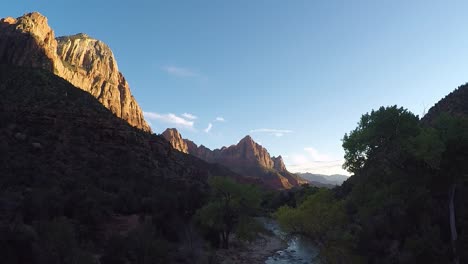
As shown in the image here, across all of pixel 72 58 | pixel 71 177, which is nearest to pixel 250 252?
pixel 71 177

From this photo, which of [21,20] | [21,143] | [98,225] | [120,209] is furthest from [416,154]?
[21,20]

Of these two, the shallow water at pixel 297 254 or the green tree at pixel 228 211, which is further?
the green tree at pixel 228 211

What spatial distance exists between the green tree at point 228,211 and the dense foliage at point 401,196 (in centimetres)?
678

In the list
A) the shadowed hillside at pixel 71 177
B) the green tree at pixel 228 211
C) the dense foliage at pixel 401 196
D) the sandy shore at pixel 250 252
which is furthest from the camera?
the green tree at pixel 228 211

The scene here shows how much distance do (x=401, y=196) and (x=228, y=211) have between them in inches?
607

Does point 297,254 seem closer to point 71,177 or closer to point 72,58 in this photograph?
point 71,177

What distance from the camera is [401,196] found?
23828 mm

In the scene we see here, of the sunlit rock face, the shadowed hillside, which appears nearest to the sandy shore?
the shadowed hillside

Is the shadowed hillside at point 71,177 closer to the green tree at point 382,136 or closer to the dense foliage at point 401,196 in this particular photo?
the dense foliage at point 401,196

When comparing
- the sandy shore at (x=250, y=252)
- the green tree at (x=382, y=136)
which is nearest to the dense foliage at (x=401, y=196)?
the green tree at (x=382, y=136)

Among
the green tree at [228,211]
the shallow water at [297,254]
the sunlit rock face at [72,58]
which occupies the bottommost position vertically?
the shallow water at [297,254]

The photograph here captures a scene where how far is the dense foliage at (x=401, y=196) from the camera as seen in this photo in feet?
67.3

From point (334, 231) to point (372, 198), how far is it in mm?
3690

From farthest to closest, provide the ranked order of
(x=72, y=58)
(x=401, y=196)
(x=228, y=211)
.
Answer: (x=72, y=58) → (x=228, y=211) → (x=401, y=196)
